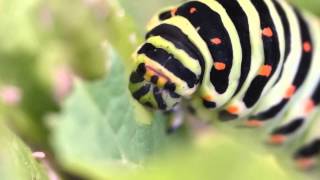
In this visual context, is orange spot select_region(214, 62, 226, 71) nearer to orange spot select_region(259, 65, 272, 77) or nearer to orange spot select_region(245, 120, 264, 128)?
orange spot select_region(259, 65, 272, 77)

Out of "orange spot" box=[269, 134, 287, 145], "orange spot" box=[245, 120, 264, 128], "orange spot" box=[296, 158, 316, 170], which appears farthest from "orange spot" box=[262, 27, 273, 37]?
"orange spot" box=[296, 158, 316, 170]

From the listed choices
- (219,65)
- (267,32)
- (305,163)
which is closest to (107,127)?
(219,65)

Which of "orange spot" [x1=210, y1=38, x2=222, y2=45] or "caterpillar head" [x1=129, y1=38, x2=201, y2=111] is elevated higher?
"orange spot" [x1=210, y1=38, x2=222, y2=45]

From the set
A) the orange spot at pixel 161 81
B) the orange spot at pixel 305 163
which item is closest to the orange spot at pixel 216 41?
the orange spot at pixel 161 81

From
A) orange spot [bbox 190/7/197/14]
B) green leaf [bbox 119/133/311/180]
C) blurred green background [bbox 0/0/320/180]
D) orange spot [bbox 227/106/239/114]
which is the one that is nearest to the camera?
green leaf [bbox 119/133/311/180]

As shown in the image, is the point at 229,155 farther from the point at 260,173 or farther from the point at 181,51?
the point at 181,51

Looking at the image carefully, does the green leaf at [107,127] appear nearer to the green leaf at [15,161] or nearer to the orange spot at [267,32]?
the green leaf at [15,161]
